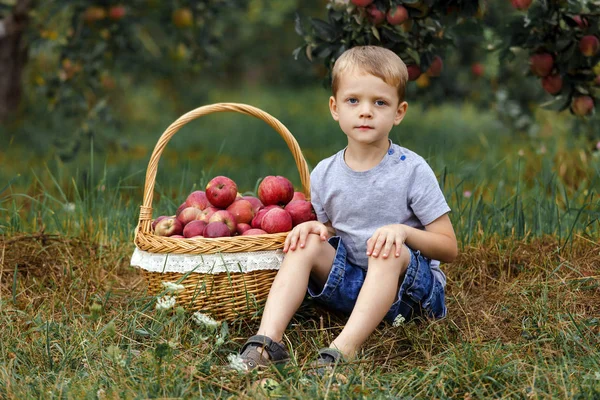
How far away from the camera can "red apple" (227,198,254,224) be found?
2.71m

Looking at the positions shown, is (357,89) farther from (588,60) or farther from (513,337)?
(588,60)

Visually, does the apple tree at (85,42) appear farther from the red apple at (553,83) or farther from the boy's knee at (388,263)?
the boy's knee at (388,263)

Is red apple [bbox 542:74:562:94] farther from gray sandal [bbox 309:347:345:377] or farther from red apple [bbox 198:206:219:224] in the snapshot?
gray sandal [bbox 309:347:345:377]

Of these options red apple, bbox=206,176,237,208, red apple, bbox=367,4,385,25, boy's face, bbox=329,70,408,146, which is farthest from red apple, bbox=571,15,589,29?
red apple, bbox=206,176,237,208

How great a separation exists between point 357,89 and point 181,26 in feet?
11.4

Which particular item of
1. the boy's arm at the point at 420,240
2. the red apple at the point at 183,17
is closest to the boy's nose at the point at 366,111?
the boy's arm at the point at 420,240

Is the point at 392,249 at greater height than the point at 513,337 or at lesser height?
greater

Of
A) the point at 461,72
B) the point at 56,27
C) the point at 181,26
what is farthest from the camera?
the point at 461,72

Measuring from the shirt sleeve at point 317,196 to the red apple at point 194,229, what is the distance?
1.31ft

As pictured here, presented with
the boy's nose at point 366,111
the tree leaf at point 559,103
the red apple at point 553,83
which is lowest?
the tree leaf at point 559,103

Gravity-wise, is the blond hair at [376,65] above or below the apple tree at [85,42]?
above

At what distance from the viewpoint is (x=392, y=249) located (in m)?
2.29

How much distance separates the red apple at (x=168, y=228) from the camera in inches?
104

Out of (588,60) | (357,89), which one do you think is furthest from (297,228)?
(588,60)
